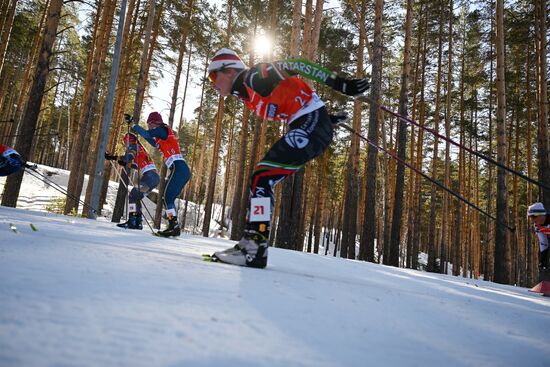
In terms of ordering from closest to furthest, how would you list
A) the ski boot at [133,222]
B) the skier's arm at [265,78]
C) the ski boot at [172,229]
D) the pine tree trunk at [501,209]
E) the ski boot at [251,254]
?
the ski boot at [251,254]
the skier's arm at [265,78]
the ski boot at [172,229]
the ski boot at [133,222]
the pine tree trunk at [501,209]

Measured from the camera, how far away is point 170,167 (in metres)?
5.10

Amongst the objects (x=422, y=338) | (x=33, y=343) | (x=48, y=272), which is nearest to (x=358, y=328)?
(x=422, y=338)

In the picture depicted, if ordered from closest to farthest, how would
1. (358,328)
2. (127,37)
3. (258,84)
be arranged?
(358,328)
(258,84)
(127,37)

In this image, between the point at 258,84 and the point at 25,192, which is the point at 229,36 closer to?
the point at 25,192

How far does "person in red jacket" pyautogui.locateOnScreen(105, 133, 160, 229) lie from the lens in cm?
587

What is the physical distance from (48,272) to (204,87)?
2321cm

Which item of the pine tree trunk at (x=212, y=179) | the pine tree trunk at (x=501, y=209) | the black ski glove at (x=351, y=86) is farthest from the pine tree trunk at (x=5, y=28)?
the pine tree trunk at (x=501, y=209)

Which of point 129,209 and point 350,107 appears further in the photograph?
point 350,107

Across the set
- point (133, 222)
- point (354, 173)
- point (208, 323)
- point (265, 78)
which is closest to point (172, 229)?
point (133, 222)

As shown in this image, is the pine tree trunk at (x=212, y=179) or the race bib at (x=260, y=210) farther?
the pine tree trunk at (x=212, y=179)

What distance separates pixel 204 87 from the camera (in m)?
22.8

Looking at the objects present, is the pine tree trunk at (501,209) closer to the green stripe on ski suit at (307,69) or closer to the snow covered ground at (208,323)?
the snow covered ground at (208,323)

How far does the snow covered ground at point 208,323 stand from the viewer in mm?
785

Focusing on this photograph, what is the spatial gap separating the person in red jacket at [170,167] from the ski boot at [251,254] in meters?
2.53
